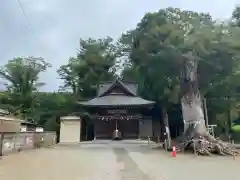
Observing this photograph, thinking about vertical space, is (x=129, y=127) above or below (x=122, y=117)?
below

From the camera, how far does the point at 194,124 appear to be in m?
19.4

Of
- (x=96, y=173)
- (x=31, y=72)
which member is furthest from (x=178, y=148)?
(x=31, y=72)

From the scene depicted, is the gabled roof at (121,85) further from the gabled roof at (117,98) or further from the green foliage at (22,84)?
the green foliage at (22,84)

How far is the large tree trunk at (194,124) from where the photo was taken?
17.5m

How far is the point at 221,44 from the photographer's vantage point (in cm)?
A: 1886

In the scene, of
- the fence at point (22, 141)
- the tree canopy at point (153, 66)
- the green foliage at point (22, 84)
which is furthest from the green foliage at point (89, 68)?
the fence at point (22, 141)

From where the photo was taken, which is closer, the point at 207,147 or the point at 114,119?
the point at 207,147

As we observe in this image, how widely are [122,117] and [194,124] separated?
12.2 m

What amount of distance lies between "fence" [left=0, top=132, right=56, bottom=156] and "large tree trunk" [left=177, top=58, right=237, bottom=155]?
1058 centimetres

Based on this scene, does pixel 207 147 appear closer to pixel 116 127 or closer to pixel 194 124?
pixel 194 124

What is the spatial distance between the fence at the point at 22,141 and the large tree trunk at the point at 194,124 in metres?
10.6

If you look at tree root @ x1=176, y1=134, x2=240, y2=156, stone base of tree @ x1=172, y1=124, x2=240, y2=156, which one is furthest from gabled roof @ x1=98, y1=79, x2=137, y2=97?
tree root @ x1=176, y1=134, x2=240, y2=156

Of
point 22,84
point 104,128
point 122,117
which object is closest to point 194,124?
point 122,117

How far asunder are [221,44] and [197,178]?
12970mm
